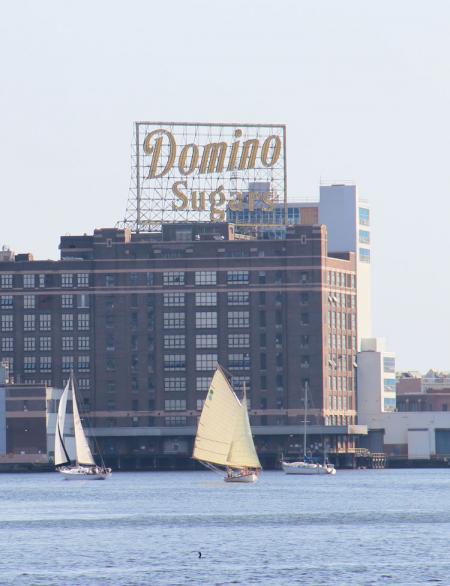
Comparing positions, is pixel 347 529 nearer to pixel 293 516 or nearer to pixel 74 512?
pixel 293 516

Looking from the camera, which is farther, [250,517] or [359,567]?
[250,517]

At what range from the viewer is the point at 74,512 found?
192 metres

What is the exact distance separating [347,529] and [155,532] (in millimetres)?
15249

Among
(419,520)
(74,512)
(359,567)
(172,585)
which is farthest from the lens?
(74,512)

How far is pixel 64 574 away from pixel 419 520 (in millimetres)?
55932

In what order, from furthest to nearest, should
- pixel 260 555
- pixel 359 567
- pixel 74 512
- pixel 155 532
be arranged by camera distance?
pixel 74 512 → pixel 155 532 → pixel 260 555 → pixel 359 567

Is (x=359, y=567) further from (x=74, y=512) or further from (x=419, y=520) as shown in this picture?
(x=74, y=512)

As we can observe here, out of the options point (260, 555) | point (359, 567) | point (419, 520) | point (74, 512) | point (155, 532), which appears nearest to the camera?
point (359, 567)

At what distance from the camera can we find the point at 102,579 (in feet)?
409

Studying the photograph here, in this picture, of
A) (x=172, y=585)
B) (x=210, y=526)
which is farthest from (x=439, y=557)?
(x=210, y=526)

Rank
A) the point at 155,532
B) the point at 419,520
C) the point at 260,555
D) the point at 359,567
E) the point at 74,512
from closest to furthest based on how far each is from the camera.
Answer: the point at 359,567 < the point at 260,555 < the point at 155,532 < the point at 419,520 < the point at 74,512

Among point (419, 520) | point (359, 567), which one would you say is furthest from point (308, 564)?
point (419, 520)

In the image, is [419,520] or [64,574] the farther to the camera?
[419,520]

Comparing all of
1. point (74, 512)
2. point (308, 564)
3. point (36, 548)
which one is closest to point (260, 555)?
point (308, 564)
